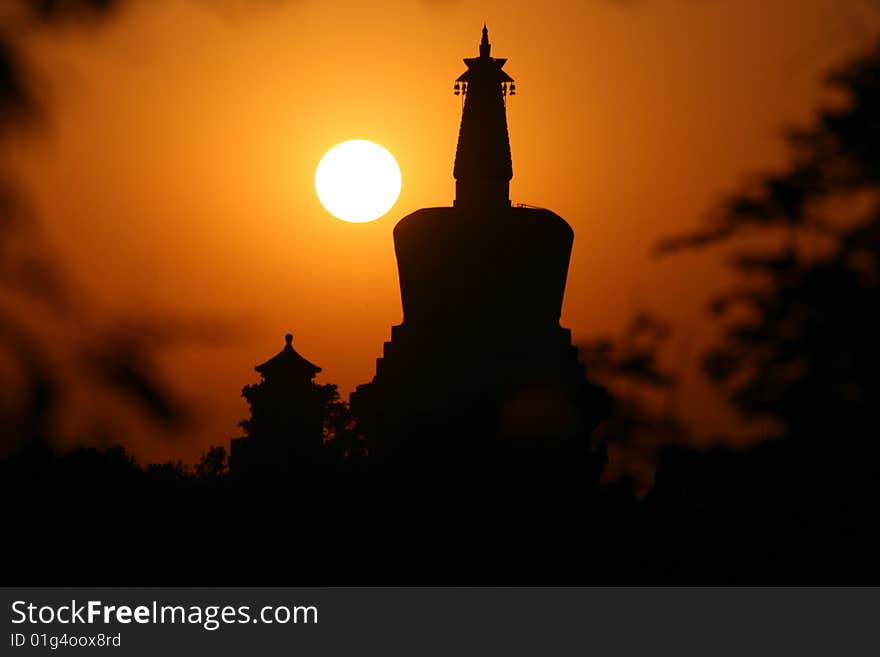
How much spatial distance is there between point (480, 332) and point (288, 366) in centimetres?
446

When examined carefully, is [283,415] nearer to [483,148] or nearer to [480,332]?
[480,332]

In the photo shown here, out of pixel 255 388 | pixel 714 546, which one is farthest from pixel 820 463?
pixel 255 388

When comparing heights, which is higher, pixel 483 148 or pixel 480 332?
pixel 483 148

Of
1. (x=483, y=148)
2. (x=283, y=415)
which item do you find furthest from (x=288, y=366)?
(x=483, y=148)

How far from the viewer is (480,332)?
38.3 m

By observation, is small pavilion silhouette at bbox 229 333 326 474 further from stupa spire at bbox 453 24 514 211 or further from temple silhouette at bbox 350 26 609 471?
stupa spire at bbox 453 24 514 211

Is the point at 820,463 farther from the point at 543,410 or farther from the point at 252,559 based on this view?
→ the point at 543,410

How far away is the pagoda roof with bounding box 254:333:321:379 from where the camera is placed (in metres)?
39.3

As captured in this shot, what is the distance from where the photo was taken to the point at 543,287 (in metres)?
38.5

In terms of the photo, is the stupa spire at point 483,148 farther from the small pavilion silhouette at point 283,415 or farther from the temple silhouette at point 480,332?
the small pavilion silhouette at point 283,415

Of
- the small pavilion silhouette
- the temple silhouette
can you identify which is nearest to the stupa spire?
the temple silhouette

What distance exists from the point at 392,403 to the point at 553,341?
12.0 ft

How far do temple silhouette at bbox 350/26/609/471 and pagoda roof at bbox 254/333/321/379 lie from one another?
204cm

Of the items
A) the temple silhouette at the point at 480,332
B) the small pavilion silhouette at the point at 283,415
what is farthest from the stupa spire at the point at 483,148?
the small pavilion silhouette at the point at 283,415
